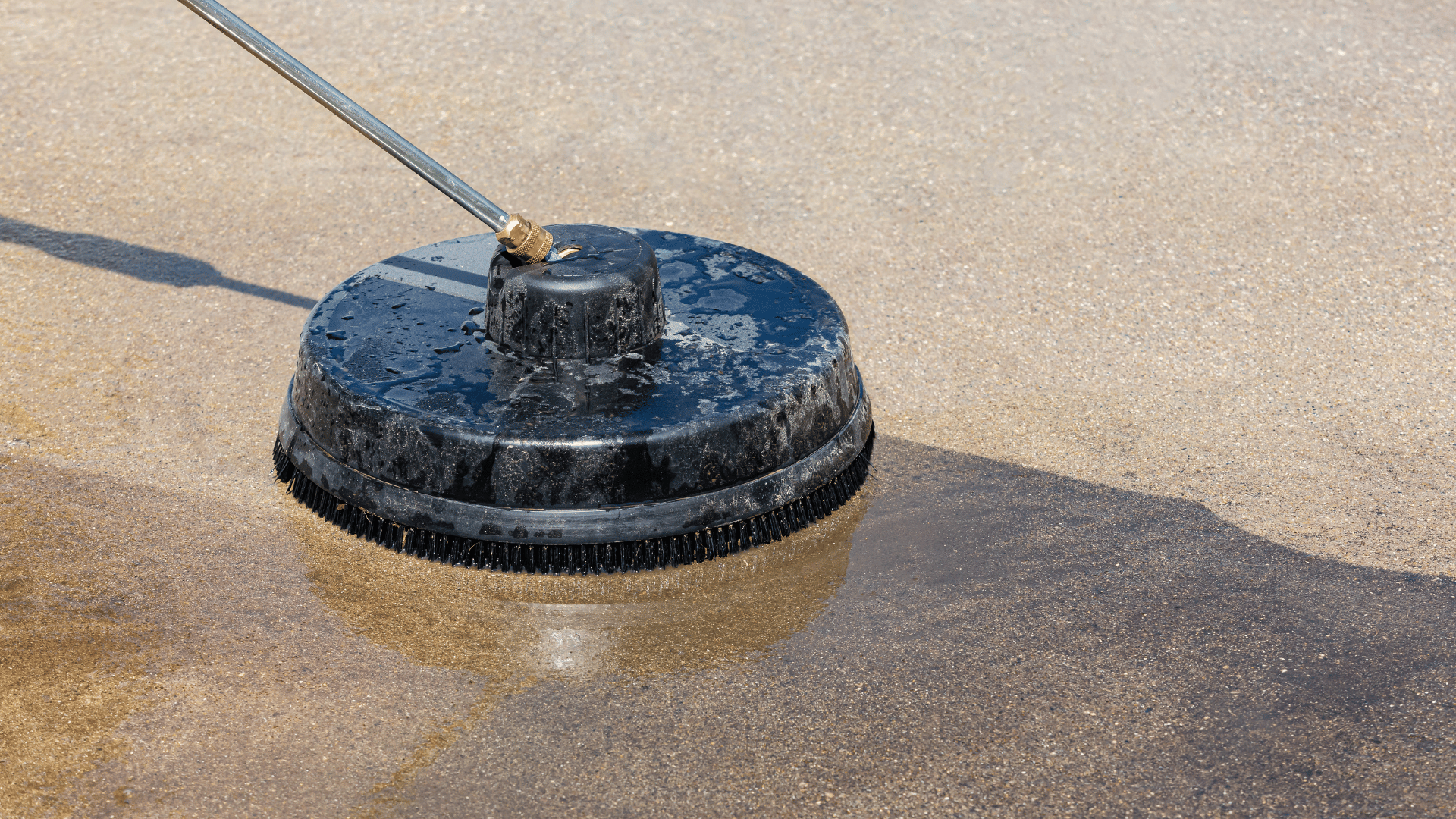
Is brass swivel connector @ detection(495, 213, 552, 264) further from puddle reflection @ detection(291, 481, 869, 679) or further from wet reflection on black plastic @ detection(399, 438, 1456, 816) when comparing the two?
wet reflection on black plastic @ detection(399, 438, 1456, 816)

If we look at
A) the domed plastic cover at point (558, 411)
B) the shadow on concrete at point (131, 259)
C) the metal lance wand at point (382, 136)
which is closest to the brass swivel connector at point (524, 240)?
the metal lance wand at point (382, 136)

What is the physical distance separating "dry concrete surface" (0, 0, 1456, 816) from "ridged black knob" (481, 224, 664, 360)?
652mm

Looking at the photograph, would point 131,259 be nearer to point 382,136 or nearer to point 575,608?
point 382,136

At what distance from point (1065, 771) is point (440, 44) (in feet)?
18.4

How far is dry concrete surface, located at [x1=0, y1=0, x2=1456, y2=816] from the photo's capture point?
265 cm

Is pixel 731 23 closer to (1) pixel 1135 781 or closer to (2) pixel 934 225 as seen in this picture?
(2) pixel 934 225

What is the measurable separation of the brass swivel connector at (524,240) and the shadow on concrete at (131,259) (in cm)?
181

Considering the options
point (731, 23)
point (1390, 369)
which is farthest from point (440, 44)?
point (1390, 369)

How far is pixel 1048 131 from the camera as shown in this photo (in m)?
6.25

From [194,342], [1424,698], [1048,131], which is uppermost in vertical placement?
[1048,131]

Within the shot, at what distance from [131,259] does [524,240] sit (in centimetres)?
260

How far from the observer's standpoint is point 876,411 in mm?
4367

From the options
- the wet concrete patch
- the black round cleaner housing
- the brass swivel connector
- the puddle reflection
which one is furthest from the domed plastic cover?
the wet concrete patch

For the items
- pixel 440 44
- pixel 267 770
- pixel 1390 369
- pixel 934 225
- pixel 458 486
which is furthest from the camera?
pixel 440 44
